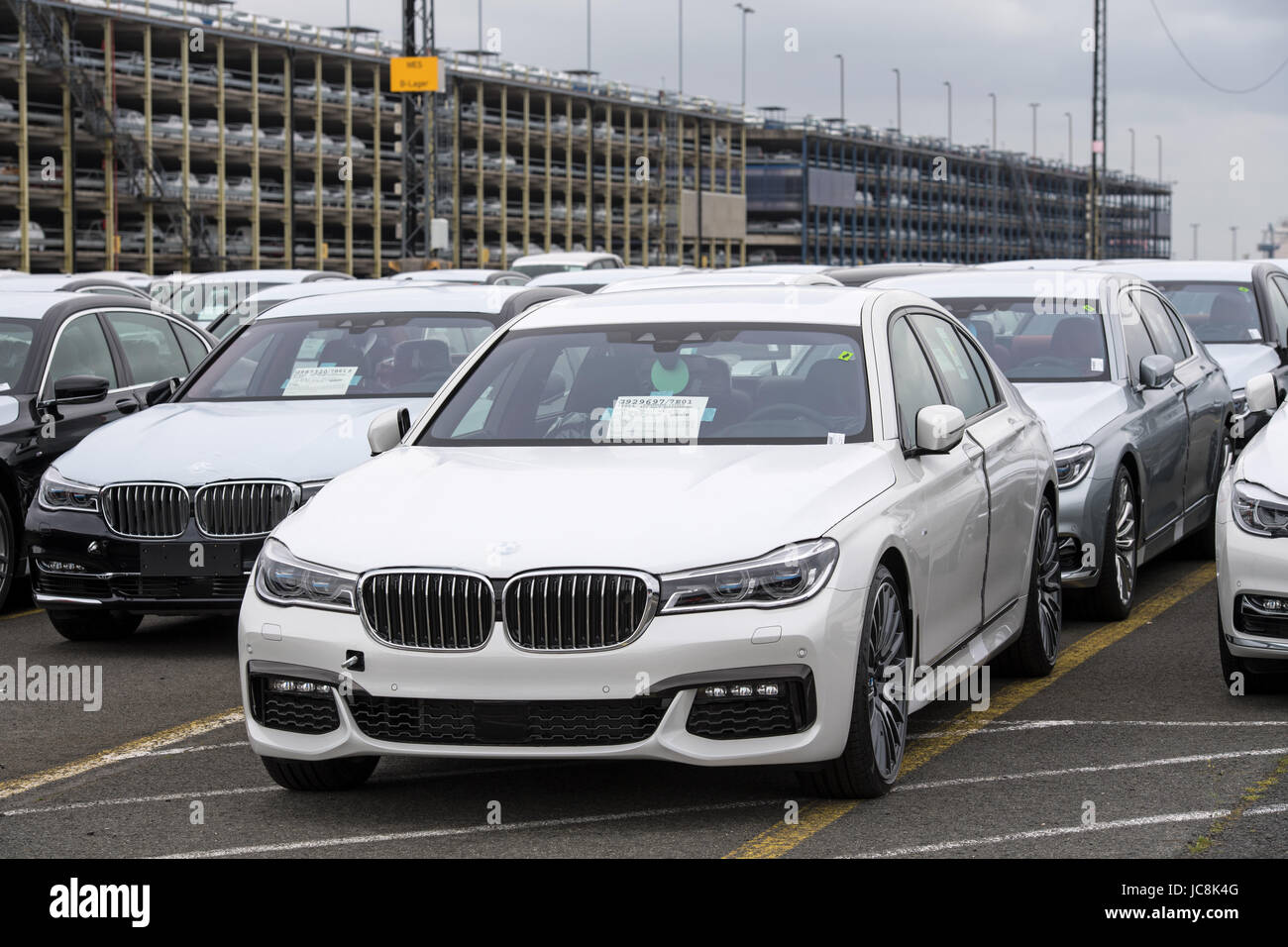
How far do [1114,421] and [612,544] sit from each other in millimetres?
4674

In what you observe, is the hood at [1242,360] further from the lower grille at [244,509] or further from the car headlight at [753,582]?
the car headlight at [753,582]

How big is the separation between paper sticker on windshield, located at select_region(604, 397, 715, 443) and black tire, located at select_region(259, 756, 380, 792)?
1.32 m

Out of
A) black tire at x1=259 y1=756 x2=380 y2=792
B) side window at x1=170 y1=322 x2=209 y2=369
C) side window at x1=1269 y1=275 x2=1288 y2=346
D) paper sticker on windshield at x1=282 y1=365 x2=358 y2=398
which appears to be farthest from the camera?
side window at x1=1269 y1=275 x2=1288 y2=346

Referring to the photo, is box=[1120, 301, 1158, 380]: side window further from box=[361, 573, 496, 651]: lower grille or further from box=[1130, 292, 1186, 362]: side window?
box=[361, 573, 496, 651]: lower grille

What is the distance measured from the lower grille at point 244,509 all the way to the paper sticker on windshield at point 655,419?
2.56m

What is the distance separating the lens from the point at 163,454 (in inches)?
348

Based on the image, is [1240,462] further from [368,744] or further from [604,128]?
[604,128]

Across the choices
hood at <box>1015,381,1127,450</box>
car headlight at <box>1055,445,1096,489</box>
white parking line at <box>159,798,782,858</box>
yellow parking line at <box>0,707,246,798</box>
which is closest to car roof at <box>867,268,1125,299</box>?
hood at <box>1015,381,1127,450</box>

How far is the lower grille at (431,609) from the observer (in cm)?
529

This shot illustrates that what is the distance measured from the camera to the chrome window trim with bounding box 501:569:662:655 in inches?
206

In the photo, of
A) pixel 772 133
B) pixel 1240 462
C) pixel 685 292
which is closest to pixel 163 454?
pixel 685 292

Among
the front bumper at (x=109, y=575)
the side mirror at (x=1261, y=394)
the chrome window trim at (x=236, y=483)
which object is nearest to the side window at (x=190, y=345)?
the front bumper at (x=109, y=575)

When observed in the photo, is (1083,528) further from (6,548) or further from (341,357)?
(6,548)
